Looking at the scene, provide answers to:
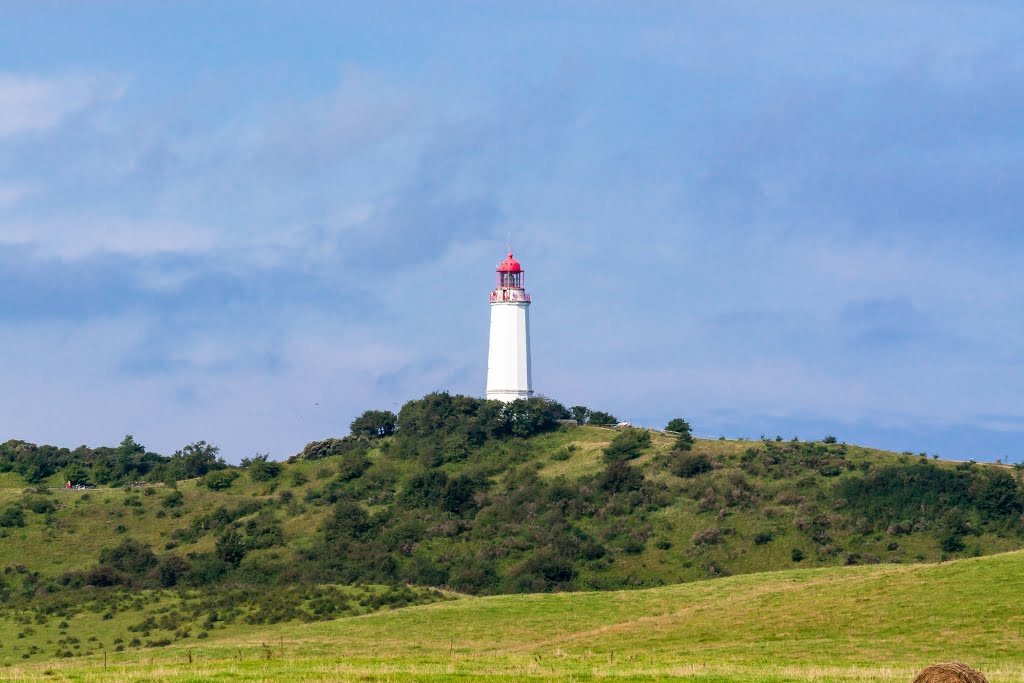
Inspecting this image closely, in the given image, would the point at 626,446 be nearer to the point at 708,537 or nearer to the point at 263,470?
the point at 708,537

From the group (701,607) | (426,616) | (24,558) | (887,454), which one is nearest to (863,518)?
(887,454)

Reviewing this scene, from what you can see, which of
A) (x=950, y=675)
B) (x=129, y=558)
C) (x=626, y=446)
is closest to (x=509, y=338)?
(x=626, y=446)

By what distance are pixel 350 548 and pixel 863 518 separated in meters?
33.5

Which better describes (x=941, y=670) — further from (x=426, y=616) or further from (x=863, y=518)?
(x=863, y=518)

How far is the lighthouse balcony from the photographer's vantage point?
10969 cm

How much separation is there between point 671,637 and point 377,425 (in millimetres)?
67674

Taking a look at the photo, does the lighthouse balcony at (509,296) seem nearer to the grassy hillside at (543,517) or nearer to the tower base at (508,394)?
the tower base at (508,394)

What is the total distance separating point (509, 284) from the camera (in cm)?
11088

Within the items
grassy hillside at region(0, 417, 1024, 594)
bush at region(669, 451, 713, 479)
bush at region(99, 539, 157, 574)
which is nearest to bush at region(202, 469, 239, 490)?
grassy hillside at region(0, 417, 1024, 594)

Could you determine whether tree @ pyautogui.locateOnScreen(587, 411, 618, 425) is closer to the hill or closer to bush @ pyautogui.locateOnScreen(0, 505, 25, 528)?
the hill

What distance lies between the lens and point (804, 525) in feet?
291

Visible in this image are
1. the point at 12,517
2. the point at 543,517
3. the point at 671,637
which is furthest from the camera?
the point at 12,517

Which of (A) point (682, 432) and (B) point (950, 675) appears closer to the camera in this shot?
(B) point (950, 675)

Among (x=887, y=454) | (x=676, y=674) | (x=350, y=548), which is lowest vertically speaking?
(x=676, y=674)
